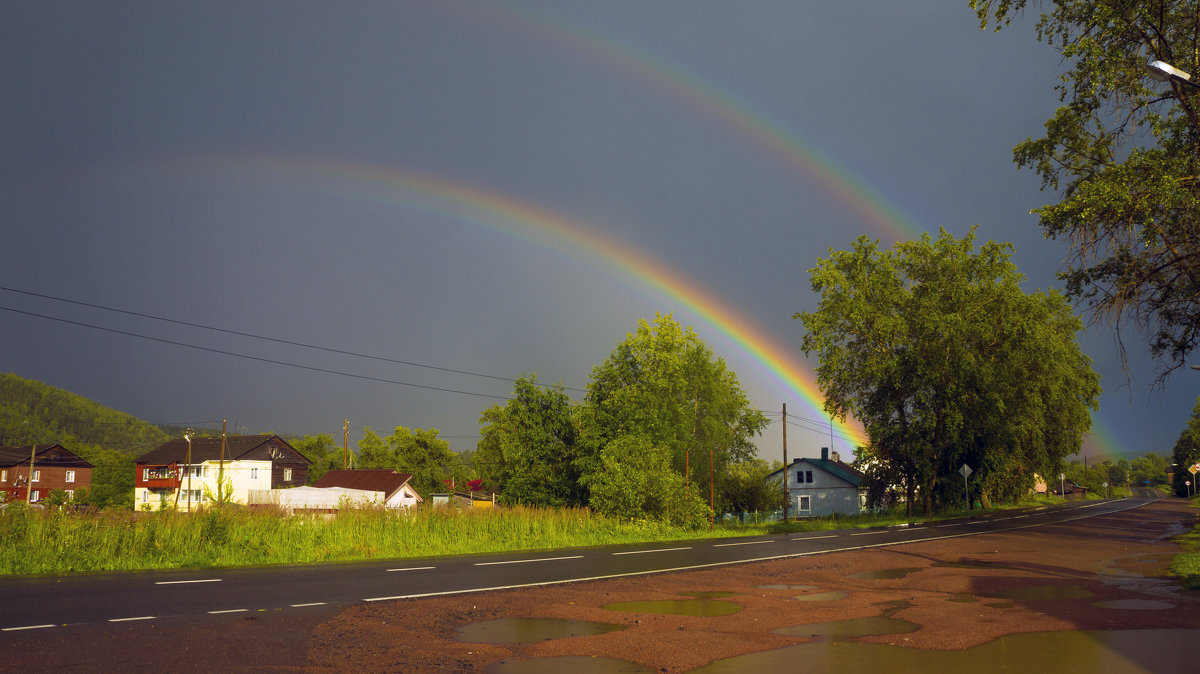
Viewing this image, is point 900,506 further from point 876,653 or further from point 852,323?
point 876,653

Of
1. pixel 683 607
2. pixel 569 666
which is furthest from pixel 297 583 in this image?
pixel 569 666

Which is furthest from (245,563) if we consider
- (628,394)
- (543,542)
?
(628,394)

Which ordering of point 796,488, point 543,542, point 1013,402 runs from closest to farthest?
point 543,542 → point 1013,402 → point 796,488

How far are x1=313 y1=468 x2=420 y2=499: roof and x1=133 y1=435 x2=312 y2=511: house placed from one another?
13345mm

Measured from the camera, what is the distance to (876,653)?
8.15 metres

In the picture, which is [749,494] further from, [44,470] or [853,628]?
[44,470]

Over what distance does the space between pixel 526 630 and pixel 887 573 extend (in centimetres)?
977

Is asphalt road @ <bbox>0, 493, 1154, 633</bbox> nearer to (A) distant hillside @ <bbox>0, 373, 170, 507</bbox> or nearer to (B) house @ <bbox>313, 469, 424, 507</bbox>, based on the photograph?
(B) house @ <bbox>313, 469, 424, 507</bbox>

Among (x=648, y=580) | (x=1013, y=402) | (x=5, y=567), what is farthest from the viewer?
(x=1013, y=402)

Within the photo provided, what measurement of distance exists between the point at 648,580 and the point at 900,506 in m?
48.8

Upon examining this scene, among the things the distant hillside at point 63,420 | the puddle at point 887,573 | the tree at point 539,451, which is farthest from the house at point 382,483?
the distant hillside at point 63,420

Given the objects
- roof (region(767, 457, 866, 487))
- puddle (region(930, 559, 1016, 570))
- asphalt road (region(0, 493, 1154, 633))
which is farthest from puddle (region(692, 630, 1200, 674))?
roof (region(767, 457, 866, 487))

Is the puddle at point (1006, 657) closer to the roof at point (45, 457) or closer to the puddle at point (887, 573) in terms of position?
the puddle at point (887, 573)

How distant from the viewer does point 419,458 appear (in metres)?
102
